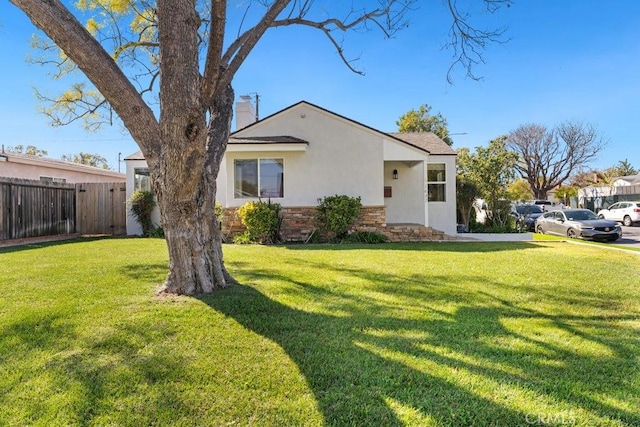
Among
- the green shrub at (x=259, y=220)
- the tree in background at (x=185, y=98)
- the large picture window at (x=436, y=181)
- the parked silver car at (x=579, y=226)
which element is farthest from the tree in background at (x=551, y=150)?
the tree in background at (x=185, y=98)

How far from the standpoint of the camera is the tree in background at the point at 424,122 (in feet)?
100

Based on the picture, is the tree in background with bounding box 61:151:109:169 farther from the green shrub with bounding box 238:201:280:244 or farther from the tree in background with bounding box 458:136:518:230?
the tree in background with bounding box 458:136:518:230

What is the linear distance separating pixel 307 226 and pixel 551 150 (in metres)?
37.8

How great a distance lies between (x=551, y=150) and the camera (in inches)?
1532

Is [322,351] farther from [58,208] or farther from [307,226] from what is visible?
[58,208]

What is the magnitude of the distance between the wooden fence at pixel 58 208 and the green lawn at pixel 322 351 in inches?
306

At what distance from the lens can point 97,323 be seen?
3729 mm

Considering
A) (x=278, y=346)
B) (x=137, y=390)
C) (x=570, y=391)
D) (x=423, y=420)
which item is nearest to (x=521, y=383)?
(x=570, y=391)

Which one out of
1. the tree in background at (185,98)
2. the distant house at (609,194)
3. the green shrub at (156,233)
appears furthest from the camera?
the distant house at (609,194)

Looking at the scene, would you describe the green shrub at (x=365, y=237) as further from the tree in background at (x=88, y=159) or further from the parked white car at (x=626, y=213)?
the tree in background at (x=88, y=159)

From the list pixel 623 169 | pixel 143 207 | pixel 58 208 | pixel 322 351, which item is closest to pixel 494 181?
pixel 322 351

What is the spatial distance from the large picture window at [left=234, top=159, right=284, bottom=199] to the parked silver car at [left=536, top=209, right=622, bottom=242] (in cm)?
1215

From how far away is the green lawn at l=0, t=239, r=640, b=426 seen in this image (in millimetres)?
2273

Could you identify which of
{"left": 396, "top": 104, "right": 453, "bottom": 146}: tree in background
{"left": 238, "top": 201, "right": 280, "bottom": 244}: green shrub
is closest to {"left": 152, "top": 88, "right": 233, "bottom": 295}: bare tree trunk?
{"left": 238, "top": 201, "right": 280, "bottom": 244}: green shrub
